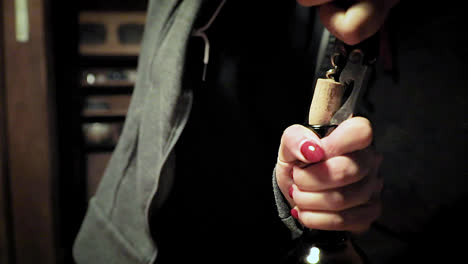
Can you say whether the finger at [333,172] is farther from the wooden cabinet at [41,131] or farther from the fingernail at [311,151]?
the wooden cabinet at [41,131]

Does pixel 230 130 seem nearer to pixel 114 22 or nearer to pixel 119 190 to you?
pixel 119 190

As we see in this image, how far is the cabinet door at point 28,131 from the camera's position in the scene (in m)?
1.15

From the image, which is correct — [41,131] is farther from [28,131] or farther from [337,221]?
[337,221]

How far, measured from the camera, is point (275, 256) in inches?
17.9

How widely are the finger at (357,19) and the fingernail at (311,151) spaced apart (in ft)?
0.27

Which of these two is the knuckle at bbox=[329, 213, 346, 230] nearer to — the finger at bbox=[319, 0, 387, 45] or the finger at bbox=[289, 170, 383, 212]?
the finger at bbox=[289, 170, 383, 212]

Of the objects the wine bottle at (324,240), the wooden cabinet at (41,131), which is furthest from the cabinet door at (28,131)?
the wine bottle at (324,240)

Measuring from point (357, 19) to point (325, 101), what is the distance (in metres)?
0.06

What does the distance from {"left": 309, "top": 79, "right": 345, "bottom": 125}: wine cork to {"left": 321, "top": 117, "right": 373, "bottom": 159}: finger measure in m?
0.01

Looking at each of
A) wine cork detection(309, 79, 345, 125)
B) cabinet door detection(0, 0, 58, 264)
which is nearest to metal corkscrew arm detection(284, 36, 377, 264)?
wine cork detection(309, 79, 345, 125)

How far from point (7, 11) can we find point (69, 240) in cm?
92

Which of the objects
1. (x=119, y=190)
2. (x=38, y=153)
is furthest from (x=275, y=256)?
(x=38, y=153)

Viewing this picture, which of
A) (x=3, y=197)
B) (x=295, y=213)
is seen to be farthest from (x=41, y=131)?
(x=295, y=213)

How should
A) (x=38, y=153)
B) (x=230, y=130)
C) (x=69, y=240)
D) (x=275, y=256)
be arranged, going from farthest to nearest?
(x=69, y=240) → (x=38, y=153) → (x=230, y=130) → (x=275, y=256)
